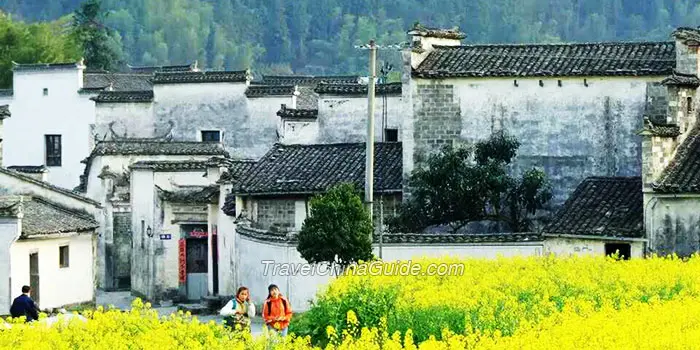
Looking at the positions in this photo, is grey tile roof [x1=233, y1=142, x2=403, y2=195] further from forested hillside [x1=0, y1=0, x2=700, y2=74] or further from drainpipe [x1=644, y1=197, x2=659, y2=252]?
forested hillside [x1=0, y1=0, x2=700, y2=74]

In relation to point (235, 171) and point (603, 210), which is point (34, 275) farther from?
point (603, 210)

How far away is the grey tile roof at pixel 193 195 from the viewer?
A: 5784cm

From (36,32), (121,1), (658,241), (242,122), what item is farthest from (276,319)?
(121,1)

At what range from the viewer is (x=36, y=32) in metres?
105

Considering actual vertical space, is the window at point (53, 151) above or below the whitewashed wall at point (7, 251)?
above

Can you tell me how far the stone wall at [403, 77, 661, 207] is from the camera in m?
52.3

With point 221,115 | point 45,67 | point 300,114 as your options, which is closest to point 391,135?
point 300,114

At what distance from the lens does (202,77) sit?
72.2 metres

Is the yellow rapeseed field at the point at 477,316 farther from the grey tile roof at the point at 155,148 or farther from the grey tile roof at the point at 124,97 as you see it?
the grey tile roof at the point at 124,97

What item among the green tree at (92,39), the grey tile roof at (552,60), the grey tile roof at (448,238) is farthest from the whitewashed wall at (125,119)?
the green tree at (92,39)

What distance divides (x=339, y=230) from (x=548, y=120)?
9499 mm

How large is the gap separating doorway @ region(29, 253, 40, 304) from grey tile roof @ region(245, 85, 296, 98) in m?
18.9

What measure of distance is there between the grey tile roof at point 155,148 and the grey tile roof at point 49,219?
6020mm

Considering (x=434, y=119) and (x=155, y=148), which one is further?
(x=155, y=148)
